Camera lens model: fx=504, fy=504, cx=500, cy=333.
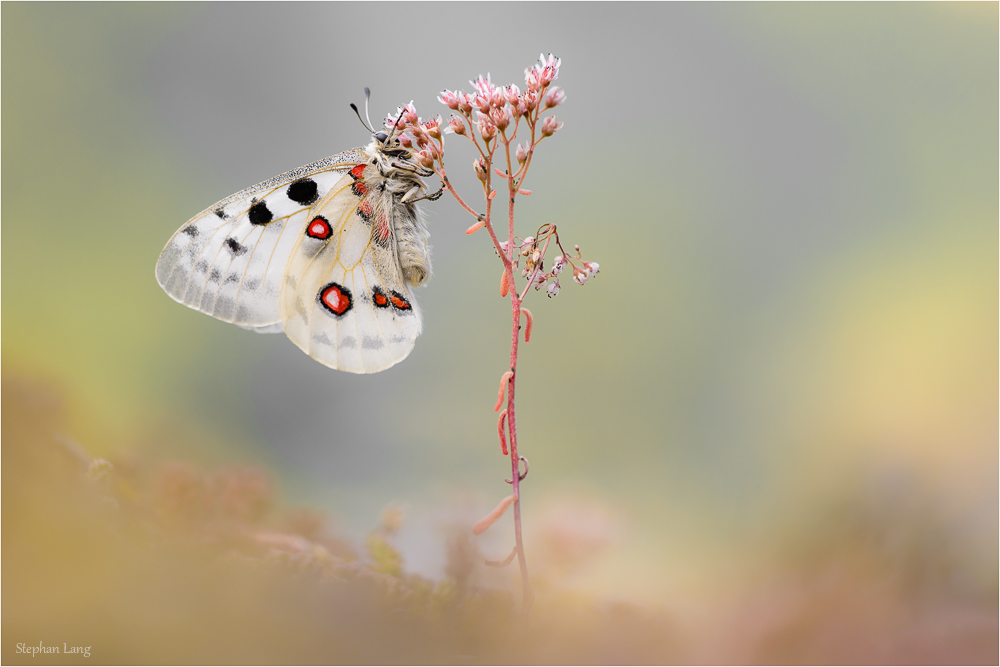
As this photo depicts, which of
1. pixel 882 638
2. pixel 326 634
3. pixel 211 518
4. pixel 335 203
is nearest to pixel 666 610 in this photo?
pixel 882 638

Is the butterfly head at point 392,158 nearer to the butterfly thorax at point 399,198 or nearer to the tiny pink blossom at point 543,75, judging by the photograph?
the butterfly thorax at point 399,198

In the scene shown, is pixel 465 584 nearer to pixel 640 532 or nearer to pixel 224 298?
pixel 224 298

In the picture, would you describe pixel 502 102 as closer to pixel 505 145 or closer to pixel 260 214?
pixel 505 145

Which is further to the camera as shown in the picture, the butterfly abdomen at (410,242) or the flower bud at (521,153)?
the butterfly abdomen at (410,242)

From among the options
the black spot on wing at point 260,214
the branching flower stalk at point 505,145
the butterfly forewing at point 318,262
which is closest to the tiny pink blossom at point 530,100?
the branching flower stalk at point 505,145

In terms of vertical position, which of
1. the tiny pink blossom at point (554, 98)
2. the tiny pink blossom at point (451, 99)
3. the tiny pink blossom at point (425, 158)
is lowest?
the tiny pink blossom at point (425, 158)
